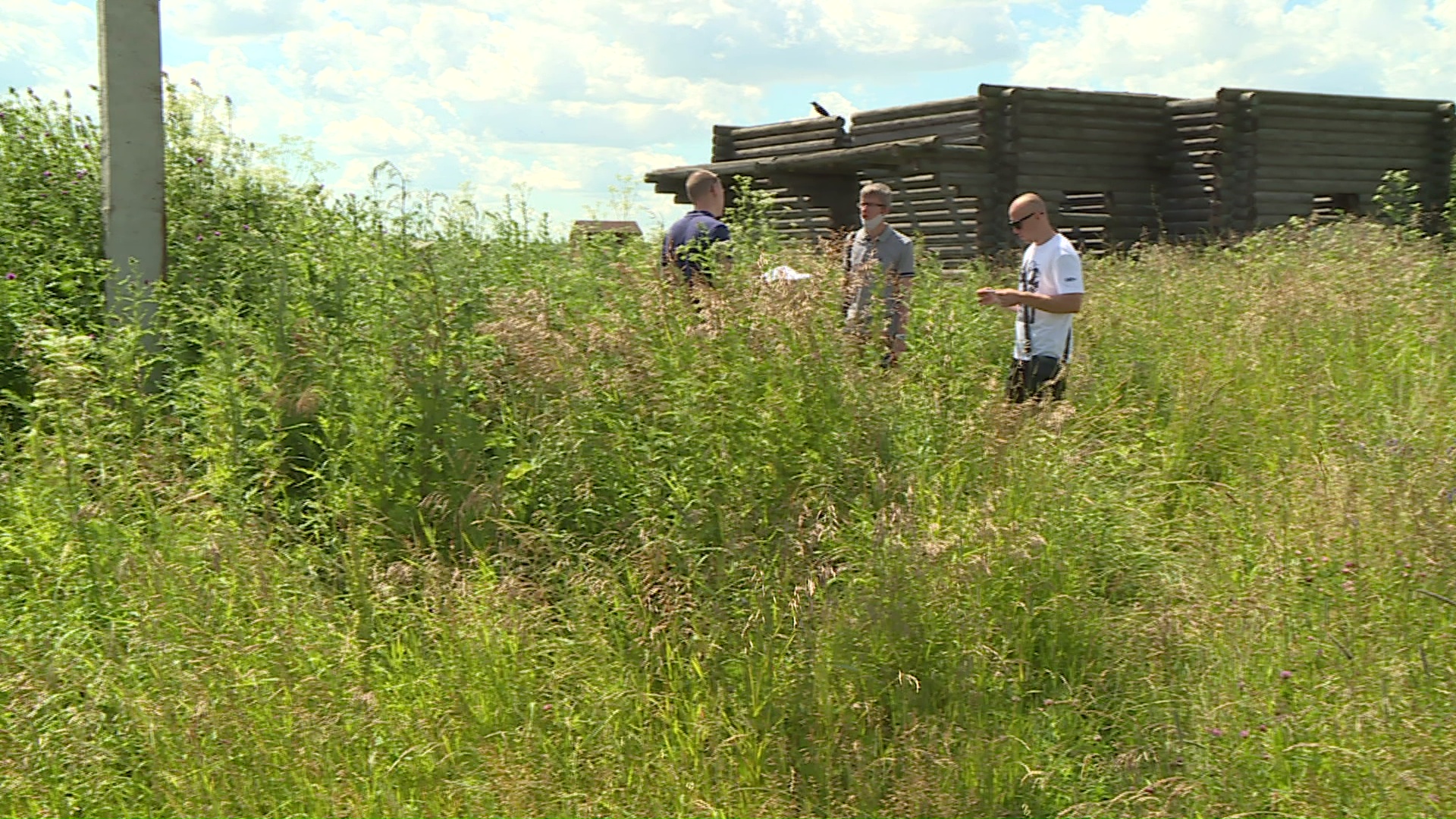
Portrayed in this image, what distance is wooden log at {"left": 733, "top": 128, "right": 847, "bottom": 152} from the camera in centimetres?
1794

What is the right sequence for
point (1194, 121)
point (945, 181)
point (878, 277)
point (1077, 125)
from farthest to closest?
point (1194, 121) < point (1077, 125) < point (945, 181) < point (878, 277)

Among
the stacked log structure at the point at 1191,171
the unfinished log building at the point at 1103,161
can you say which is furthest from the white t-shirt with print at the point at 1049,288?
the stacked log structure at the point at 1191,171

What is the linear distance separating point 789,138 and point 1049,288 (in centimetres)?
1266

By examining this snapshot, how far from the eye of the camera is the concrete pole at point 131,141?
21.9ft

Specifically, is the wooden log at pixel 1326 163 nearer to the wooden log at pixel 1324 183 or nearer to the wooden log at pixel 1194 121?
the wooden log at pixel 1324 183

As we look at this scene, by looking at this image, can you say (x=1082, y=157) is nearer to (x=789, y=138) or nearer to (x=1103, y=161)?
(x=1103, y=161)

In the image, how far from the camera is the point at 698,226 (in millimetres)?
6875

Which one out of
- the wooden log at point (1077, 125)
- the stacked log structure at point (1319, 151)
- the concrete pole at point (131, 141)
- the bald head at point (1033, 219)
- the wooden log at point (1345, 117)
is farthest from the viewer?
the wooden log at point (1345, 117)

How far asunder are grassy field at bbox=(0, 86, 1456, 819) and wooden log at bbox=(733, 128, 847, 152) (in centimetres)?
1214

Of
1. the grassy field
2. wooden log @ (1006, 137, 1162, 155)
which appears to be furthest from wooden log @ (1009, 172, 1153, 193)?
the grassy field

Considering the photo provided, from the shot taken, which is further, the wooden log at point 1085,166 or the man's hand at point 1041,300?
the wooden log at point 1085,166

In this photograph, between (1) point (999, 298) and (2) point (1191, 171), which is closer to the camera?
(1) point (999, 298)

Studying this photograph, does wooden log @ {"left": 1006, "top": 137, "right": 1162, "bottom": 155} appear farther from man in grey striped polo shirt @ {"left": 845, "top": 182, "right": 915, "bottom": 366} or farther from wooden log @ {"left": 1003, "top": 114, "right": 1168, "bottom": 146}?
man in grey striped polo shirt @ {"left": 845, "top": 182, "right": 915, "bottom": 366}

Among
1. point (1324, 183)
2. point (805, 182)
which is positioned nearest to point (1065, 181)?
point (805, 182)
